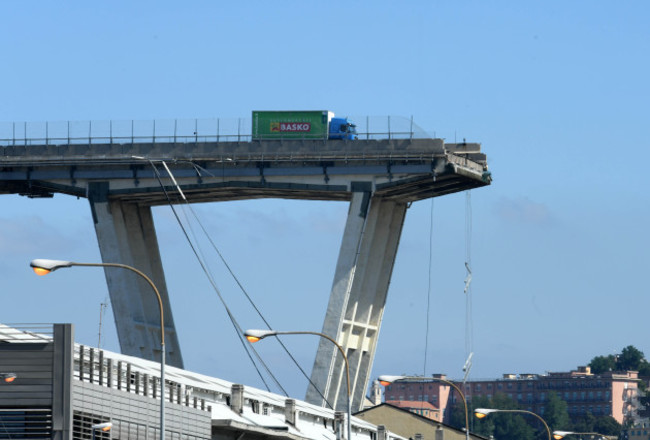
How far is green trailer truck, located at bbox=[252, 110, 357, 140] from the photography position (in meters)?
123

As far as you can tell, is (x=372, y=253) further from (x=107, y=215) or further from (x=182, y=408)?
(x=182, y=408)

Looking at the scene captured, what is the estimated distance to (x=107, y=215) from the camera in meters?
127

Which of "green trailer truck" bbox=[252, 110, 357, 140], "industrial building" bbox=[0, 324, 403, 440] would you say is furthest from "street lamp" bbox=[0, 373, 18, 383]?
"green trailer truck" bbox=[252, 110, 357, 140]

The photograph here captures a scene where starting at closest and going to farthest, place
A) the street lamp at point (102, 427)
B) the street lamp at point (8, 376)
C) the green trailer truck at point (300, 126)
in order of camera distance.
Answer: the street lamp at point (102, 427), the street lamp at point (8, 376), the green trailer truck at point (300, 126)

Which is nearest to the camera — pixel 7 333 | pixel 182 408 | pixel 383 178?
pixel 7 333

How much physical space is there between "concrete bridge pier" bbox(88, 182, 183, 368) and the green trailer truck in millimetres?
13295

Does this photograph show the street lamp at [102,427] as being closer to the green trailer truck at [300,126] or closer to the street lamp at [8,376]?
the street lamp at [8,376]

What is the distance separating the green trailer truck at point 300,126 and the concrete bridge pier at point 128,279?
1329 cm

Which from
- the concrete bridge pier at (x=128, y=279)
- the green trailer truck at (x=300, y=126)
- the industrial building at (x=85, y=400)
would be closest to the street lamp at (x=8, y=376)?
the industrial building at (x=85, y=400)

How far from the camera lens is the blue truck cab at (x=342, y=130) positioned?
122m

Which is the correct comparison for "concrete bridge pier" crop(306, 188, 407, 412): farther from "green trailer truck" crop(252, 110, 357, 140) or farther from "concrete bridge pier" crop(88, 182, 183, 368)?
"concrete bridge pier" crop(88, 182, 183, 368)

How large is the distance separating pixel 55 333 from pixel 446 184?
68.4 m

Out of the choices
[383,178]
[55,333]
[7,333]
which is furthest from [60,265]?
[383,178]

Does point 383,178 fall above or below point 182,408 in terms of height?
above
